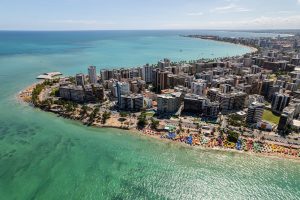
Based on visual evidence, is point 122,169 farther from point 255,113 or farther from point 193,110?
point 255,113

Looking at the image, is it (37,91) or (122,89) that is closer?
(122,89)

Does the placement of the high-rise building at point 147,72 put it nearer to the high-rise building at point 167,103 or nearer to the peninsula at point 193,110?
the peninsula at point 193,110

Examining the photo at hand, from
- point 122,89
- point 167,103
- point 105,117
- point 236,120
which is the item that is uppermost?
point 122,89

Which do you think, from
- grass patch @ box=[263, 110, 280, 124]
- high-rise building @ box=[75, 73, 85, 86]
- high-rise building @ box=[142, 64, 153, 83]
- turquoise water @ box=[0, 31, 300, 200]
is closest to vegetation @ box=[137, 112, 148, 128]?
turquoise water @ box=[0, 31, 300, 200]

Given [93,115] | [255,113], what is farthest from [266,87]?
[93,115]

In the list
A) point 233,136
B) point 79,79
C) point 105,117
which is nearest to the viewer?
point 233,136

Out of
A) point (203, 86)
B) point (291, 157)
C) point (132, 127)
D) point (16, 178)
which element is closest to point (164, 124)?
point (132, 127)

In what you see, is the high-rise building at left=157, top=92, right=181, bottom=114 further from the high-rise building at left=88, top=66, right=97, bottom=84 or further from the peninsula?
the high-rise building at left=88, top=66, right=97, bottom=84

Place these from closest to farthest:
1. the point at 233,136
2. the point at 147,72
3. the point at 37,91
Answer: the point at 233,136 < the point at 37,91 < the point at 147,72
